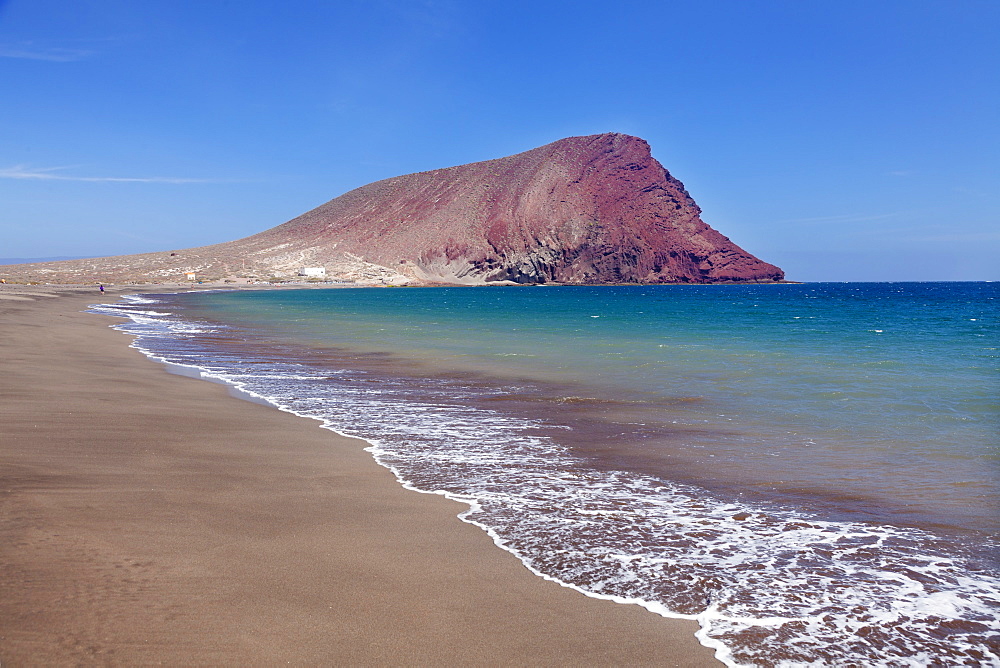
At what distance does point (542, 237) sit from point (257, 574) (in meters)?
156

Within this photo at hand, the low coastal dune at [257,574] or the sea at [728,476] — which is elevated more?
the low coastal dune at [257,574]

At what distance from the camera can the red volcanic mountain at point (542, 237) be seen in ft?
512

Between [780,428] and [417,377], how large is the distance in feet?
26.9

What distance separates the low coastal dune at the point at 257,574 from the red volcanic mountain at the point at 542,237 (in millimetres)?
144025

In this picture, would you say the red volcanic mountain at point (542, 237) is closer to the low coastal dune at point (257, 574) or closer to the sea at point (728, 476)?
the sea at point (728, 476)

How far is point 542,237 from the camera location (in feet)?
517

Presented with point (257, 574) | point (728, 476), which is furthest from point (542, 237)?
point (257, 574)

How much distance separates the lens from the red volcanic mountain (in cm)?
15600

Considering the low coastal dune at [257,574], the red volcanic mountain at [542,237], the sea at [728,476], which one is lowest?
the sea at [728,476]

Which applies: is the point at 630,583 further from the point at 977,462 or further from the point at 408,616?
the point at 977,462

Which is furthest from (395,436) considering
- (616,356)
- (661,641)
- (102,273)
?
(102,273)

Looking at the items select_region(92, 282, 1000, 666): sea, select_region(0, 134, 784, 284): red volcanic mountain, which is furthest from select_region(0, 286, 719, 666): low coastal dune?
select_region(0, 134, 784, 284): red volcanic mountain

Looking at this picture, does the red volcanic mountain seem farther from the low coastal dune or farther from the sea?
the low coastal dune

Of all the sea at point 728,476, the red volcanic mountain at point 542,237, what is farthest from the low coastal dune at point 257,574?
the red volcanic mountain at point 542,237
